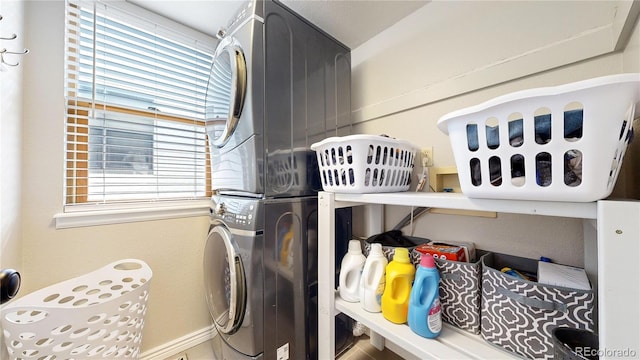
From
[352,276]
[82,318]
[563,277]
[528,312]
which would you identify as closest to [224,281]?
[82,318]

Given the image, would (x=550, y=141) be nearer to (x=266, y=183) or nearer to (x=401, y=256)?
(x=401, y=256)

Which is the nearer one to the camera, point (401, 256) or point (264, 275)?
point (401, 256)

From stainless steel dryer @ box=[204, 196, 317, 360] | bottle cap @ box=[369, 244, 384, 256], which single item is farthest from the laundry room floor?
bottle cap @ box=[369, 244, 384, 256]

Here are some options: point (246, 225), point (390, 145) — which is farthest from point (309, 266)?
point (390, 145)

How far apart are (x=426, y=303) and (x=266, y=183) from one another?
0.78 meters

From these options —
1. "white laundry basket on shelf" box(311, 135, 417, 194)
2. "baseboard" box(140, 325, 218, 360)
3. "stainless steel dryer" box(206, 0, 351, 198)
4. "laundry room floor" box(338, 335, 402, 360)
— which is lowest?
"baseboard" box(140, 325, 218, 360)

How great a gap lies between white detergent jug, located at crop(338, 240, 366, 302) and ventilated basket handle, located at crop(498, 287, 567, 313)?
20.0 inches

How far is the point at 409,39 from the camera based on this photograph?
1.27 m

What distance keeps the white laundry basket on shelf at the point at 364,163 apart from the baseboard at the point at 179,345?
1157mm

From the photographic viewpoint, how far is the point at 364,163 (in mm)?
847

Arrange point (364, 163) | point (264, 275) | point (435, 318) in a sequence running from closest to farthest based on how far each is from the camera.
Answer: point (435, 318) → point (364, 163) → point (264, 275)

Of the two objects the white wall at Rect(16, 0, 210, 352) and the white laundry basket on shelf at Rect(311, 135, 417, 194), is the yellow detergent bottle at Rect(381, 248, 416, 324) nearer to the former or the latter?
the white laundry basket on shelf at Rect(311, 135, 417, 194)

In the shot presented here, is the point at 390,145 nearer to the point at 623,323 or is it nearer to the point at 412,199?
the point at 412,199

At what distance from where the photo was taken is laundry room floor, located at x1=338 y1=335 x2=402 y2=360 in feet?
4.10
